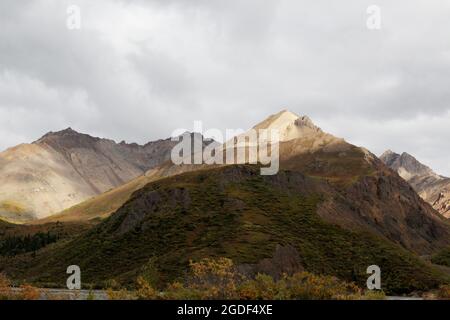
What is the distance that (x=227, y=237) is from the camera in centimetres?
7462

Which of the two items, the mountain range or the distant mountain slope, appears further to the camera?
the distant mountain slope

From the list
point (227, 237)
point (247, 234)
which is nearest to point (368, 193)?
point (247, 234)

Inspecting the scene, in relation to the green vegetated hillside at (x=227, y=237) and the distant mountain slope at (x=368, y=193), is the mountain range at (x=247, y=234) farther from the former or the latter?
the distant mountain slope at (x=368, y=193)

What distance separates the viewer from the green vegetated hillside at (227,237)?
7156 centimetres

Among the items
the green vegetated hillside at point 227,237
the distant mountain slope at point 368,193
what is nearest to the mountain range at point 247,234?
the green vegetated hillside at point 227,237

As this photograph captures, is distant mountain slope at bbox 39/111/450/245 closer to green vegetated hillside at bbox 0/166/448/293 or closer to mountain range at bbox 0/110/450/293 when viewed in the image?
mountain range at bbox 0/110/450/293

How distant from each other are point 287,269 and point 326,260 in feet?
30.1

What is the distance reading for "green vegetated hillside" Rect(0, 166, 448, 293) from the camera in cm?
7156

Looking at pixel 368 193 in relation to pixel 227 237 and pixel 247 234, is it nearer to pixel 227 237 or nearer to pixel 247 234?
pixel 247 234

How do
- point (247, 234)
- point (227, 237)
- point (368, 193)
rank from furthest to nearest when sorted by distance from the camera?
point (368, 193) < point (247, 234) < point (227, 237)

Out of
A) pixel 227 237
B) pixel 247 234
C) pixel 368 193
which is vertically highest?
pixel 368 193

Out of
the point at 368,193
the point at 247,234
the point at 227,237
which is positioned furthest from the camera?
the point at 368,193

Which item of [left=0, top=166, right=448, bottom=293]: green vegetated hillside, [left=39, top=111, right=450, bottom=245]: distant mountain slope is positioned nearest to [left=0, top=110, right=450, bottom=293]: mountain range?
[left=0, top=166, right=448, bottom=293]: green vegetated hillside
